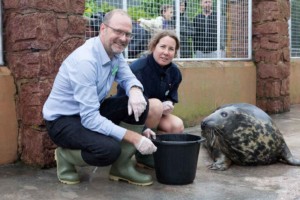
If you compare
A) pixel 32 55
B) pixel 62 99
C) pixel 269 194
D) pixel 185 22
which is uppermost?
pixel 185 22

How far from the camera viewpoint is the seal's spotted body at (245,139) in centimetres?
412

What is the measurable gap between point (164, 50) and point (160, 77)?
25 cm

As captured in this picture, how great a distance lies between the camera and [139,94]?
11.4 feet

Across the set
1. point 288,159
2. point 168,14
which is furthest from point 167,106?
point 168,14

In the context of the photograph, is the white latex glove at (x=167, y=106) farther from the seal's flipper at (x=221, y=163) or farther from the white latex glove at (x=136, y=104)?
the seal's flipper at (x=221, y=163)

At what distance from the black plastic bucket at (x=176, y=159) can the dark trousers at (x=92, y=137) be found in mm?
320

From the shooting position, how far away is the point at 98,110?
3.29 metres

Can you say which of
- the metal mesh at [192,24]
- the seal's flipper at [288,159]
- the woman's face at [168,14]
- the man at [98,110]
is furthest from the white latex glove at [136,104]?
the woman's face at [168,14]

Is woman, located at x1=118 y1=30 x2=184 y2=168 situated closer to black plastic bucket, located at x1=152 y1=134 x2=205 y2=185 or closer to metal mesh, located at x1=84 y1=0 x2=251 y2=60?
black plastic bucket, located at x1=152 y1=134 x2=205 y2=185

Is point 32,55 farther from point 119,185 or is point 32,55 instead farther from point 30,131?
point 119,185

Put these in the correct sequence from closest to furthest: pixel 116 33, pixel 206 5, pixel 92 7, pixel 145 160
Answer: pixel 116 33 → pixel 145 160 → pixel 92 7 → pixel 206 5

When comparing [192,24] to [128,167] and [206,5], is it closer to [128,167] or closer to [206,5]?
[206,5]

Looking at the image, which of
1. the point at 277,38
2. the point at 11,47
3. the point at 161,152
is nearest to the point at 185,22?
the point at 277,38

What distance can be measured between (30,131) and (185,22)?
3162 millimetres
